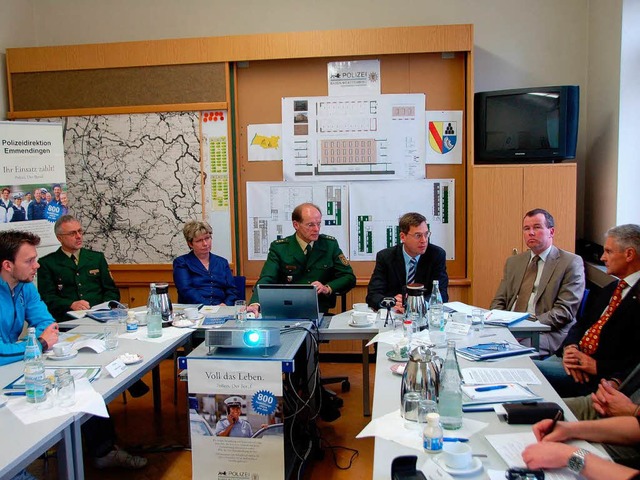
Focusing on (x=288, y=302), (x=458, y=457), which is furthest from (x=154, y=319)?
(x=458, y=457)

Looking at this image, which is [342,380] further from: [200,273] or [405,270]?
[200,273]

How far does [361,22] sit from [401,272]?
2385 millimetres

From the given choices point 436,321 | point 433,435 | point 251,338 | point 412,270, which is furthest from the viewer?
point 412,270

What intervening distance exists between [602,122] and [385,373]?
3174 mm

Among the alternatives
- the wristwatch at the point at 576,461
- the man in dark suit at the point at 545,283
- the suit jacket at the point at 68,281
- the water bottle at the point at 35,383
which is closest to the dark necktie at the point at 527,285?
the man in dark suit at the point at 545,283

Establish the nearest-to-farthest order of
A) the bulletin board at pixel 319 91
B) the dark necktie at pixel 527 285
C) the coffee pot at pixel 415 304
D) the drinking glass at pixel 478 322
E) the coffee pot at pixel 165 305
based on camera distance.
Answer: the coffee pot at pixel 415 304 < the drinking glass at pixel 478 322 < the coffee pot at pixel 165 305 < the dark necktie at pixel 527 285 < the bulletin board at pixel 319 91

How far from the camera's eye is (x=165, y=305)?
3.45 m

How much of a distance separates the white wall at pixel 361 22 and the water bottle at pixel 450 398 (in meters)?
3.55

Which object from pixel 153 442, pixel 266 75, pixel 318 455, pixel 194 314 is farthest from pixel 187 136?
pixel 318 455

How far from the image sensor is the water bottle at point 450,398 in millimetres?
1909

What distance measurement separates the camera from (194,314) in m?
3.59

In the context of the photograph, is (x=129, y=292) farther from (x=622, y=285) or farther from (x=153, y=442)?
(x=622, y=285)

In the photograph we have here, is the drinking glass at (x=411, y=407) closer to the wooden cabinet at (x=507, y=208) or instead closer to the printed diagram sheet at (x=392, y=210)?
the wooden cabinet at (x=507, y=208)

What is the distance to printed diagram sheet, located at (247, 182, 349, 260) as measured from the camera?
4.89 meters
